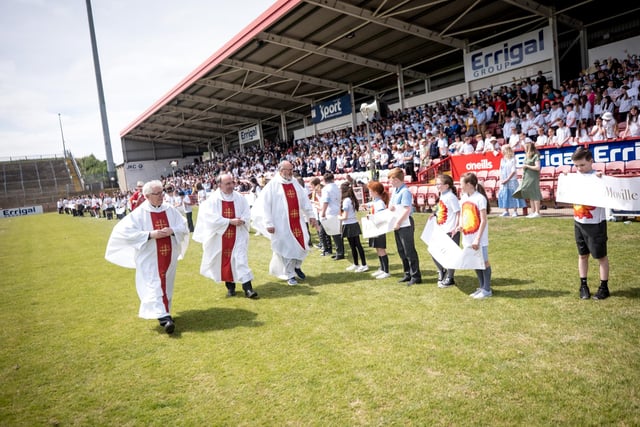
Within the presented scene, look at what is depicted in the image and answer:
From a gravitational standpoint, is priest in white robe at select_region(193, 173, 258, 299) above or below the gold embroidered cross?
below

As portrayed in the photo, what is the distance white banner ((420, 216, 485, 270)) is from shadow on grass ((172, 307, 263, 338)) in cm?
246

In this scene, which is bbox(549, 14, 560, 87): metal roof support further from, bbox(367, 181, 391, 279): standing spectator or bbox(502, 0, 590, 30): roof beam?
bbox(367, 181, 391, 279): standing spectator

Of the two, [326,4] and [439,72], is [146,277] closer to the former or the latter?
[326,4]

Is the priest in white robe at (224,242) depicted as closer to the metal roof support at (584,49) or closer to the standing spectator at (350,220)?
the standing spectator at (350,220)

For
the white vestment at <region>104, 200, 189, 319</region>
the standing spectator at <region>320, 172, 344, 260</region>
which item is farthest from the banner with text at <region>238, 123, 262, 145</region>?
Answer: the white vestment at <region>104, 200, 189, 319</region>

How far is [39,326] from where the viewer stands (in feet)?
19.1

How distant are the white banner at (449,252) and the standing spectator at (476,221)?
10cm

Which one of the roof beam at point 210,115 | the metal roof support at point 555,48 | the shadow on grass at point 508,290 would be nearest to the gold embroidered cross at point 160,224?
the shadow on grass at point 508,290

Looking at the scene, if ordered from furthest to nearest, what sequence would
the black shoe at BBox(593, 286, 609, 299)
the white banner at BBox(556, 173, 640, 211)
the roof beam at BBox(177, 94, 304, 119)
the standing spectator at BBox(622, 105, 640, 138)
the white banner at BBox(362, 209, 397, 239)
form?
the roof beam at BBox(177, 94, 304, 119) < the standing spectator at BBox(622, 105, 640, 138) < the white banner at BBox(362, 209, 397, 239) < the black shoe at BBox(593, 286, 609, 299) < the white banner at BBox(556, 173, 640, 211)

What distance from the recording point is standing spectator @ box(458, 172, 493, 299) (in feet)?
16.4

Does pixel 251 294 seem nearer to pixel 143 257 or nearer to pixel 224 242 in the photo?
pixel 224 242

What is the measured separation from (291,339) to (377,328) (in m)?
0.95

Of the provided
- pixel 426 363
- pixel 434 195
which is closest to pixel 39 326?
pixel 426 363

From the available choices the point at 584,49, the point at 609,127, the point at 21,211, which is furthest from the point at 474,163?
the point at 21,211
